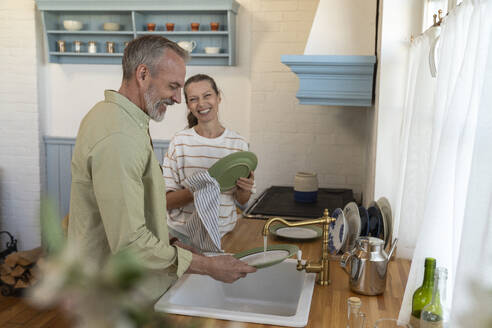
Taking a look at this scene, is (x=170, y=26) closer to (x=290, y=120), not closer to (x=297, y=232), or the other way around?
(x=290, y=120)

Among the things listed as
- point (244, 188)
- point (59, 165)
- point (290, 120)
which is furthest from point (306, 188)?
point (59, 165)

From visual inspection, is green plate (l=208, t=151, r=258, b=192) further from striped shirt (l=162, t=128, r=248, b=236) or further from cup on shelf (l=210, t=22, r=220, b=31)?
cup on shelf (l=210, t=22, r=220, b=31)

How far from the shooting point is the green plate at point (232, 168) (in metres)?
2.23

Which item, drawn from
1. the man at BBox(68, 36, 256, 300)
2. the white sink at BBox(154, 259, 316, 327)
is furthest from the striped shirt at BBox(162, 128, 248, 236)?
the man at BBox(68, 36, 256, 300)

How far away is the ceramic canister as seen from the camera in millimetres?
3490

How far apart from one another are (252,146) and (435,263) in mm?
3002

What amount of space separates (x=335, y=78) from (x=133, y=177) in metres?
1.73

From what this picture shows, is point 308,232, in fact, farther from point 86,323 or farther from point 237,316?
point 86,323

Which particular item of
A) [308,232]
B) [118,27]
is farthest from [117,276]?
[118,27]

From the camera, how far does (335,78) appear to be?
2.82 metres

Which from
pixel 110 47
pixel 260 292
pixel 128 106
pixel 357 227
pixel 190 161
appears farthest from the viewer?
pixel 110 47

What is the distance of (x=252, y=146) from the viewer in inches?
166

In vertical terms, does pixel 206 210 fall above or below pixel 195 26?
below

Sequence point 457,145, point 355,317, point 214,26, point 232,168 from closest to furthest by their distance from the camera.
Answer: point 457,145
point 355,317
point 232,168
point 214,26
